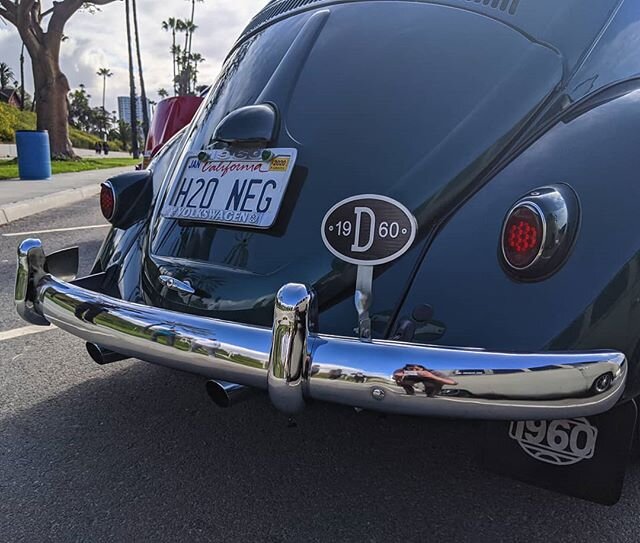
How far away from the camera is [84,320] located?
1985 mm

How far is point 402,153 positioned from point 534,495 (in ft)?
4.17

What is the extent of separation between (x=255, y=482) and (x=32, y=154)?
46.3 ft

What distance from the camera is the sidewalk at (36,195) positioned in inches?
330

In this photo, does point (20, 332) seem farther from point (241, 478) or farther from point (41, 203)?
point (41, 203)

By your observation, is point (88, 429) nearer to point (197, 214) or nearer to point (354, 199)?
point (197, 214)

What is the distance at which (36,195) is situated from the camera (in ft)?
33.9

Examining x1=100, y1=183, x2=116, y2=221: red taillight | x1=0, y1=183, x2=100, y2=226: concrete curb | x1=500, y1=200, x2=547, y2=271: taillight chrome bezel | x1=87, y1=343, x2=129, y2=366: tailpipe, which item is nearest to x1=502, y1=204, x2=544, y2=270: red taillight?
x1=500, y1=200, x2=547, y2=271: taillight chrome bezel

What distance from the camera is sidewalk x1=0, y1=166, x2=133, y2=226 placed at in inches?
330

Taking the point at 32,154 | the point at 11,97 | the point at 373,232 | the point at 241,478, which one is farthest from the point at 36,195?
the point at 11,97

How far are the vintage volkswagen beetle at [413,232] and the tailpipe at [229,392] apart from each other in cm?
2

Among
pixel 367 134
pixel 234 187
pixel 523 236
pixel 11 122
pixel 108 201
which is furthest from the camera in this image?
pixel 11 122

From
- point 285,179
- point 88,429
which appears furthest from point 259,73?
point 88,429

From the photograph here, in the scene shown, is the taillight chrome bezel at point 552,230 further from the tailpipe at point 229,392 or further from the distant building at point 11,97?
the distant building at point 11,97

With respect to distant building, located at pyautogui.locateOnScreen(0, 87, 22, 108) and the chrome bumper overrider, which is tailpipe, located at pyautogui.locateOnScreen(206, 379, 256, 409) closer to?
the chrome bumper overrider
